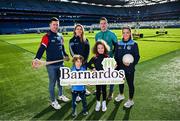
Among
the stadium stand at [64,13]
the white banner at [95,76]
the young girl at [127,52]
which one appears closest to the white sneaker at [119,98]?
the young girl at [127,52]

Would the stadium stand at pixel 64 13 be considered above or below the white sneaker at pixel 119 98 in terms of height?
above

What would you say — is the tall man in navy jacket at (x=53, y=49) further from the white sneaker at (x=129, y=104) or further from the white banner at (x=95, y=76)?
the white sneaker at (x=129, y=104)

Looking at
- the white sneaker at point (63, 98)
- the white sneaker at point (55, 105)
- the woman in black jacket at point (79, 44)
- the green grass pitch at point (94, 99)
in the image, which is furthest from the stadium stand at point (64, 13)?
the white sneaker at point (55, 105)

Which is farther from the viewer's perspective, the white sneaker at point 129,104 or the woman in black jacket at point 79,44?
the woman in black jacket at point 79,44

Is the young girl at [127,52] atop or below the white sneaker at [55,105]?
atop

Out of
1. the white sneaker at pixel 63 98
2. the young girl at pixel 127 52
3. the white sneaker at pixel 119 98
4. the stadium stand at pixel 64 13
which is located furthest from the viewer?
the stadium stand at pixel 64 13

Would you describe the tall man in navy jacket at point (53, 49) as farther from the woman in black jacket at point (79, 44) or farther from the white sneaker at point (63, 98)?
the white sneaker at point (63, 98)

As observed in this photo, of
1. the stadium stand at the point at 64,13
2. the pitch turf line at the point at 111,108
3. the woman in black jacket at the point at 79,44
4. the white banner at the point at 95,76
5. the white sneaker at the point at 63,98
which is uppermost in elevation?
the stadium stand at the point at 64,13

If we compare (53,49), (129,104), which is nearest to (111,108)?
(129,104)

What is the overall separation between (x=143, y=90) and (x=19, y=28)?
75070mm

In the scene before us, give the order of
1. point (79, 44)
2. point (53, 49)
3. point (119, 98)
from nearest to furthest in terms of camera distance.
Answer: point (53, 49)
point (79, 44)
point (119, 98)

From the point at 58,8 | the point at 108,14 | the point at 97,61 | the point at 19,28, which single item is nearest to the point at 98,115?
the point at 97,61

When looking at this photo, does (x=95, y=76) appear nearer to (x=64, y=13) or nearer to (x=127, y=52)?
(x=127, y=52)

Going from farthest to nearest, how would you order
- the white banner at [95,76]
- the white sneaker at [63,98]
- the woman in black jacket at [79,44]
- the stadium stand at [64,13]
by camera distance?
the stadium stand at [64,13] < the white sneaker at [63,98] < the woman in black jacket at [79,44] < the white banner at [95,76]
